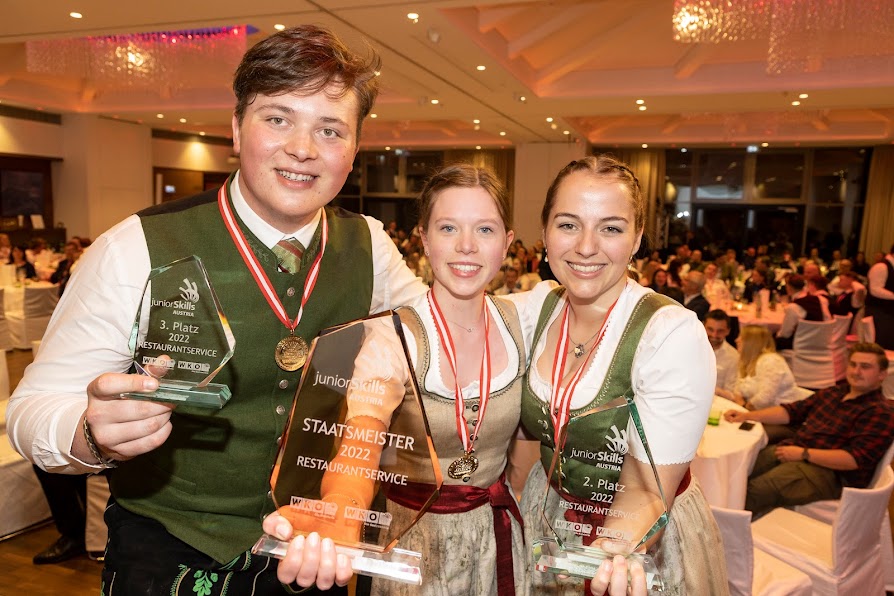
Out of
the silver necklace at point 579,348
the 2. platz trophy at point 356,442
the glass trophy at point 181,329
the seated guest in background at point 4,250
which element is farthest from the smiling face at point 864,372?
the seated guest in background at point 4,250

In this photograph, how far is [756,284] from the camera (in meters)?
7.92

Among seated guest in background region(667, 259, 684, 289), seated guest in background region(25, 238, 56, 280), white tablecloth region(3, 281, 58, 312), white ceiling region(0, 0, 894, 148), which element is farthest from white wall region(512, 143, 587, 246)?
white tablecloth region(3, 281, 58, 312)

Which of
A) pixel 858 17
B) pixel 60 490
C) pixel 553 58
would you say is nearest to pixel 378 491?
pixel 60 490

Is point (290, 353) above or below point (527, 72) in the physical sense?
below

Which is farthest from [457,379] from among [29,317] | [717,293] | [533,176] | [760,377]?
[533,176]

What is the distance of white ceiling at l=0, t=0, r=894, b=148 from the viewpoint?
19.1ft

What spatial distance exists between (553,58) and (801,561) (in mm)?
7519

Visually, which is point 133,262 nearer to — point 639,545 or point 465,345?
point 465,345

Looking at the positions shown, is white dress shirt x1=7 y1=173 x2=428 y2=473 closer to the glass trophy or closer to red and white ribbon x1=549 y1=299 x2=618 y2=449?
the glass trophy

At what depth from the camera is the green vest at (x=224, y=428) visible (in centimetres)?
142

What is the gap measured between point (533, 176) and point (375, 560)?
14.6m

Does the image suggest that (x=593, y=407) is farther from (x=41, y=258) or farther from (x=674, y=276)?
(x=41, y=258)

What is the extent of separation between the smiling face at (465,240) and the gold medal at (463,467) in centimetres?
41

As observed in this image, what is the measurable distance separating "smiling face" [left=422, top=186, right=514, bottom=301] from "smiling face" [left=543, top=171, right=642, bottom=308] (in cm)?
18
